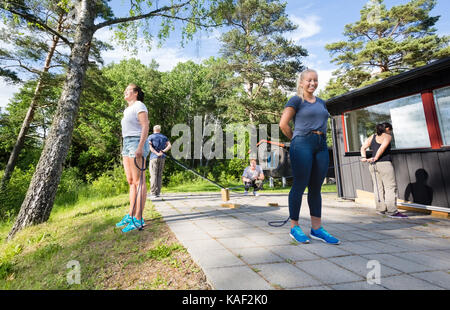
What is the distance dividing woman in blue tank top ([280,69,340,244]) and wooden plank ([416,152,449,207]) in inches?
139

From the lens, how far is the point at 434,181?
175 inches

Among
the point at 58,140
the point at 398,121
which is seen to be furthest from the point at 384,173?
the point at 58,140

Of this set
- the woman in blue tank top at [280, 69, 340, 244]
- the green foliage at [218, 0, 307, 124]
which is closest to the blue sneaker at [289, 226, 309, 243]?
the woman in blue tank top at [280, 69, 340, 244]

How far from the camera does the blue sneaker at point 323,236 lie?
2381 mm

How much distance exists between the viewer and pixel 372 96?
5.69 meters

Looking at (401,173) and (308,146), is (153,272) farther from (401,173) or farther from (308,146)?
(401,173)

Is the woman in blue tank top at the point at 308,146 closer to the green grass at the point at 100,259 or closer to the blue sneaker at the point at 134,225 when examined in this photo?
the green grass at the point at 100,259

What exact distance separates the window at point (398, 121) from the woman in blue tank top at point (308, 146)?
151 inches

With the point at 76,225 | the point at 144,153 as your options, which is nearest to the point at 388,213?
the point at 144,153

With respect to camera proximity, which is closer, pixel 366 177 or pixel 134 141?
pixel 134 141

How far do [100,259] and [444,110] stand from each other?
6145 mm

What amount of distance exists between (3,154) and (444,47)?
1344 inches

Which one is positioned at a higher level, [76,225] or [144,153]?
[144,153]
